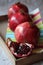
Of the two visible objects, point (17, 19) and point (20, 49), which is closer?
point (20, 49)

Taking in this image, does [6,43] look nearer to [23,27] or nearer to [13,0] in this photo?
[23,27]

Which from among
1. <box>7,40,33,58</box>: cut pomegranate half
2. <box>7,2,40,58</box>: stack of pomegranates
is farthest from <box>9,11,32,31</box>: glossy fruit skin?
<box>7,40,33,58</box>: cut pomegranate half

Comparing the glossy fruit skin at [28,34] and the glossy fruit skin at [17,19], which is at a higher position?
the glossy fruit skin at [17,19]

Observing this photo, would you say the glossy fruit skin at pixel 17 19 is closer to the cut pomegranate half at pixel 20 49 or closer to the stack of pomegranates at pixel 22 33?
the stack of pomegranates at pixel 22 33

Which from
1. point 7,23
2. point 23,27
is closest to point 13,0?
point 7,23

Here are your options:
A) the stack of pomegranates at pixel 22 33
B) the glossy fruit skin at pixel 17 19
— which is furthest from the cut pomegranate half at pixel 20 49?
the glossy fruit skin at pixel 17 19
